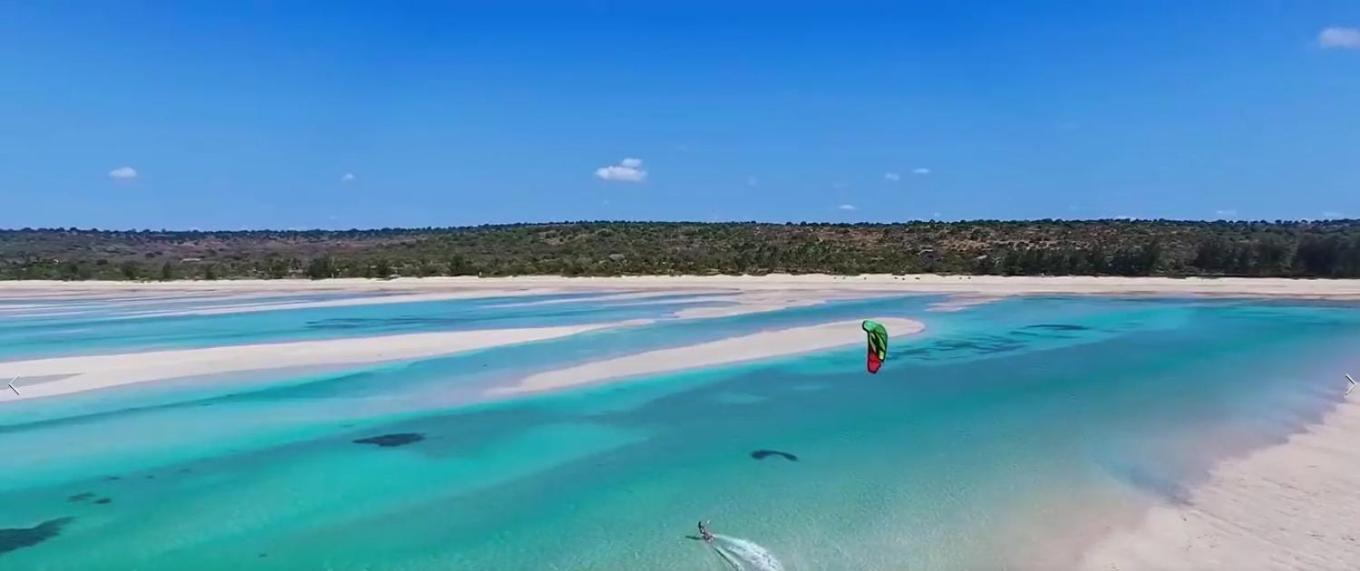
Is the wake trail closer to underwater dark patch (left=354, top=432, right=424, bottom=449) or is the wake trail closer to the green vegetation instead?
underwater dark patch (left=354, top=432, right=424, bottom=449)

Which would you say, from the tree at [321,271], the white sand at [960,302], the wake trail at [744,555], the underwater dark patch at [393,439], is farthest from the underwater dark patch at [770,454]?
the tree at [321,271]

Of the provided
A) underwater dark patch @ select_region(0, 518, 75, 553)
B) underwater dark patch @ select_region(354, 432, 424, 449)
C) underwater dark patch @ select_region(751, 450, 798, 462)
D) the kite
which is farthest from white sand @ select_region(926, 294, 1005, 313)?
underwater dark patch @ select_region(0, 518, 75, 553)

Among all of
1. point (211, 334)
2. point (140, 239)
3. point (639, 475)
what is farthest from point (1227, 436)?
point (140, 239)

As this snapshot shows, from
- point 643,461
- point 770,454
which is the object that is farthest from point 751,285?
point 643,461

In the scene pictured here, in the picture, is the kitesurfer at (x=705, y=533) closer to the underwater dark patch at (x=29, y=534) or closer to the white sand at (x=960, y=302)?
the underwater dark patch at (x=29, y=534)

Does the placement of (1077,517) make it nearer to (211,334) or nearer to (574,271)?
(211,334)

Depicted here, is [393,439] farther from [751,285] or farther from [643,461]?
[751,285]
